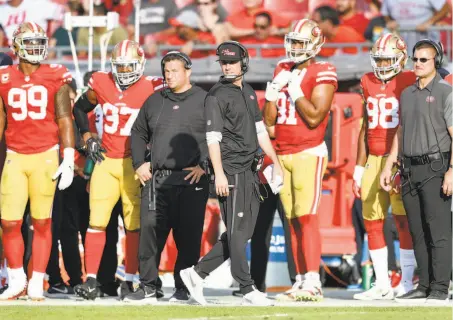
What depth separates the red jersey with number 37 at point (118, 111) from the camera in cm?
1002

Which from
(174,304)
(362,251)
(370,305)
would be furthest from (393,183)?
(362,251)

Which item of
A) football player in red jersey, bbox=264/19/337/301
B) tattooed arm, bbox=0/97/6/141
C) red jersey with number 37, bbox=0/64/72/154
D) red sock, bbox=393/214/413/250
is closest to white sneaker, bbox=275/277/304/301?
football player in red jersey, bbox=264/19/337/301

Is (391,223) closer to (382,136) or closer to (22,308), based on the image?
(382,136)

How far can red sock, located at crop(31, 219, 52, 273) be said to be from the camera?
32.3ft

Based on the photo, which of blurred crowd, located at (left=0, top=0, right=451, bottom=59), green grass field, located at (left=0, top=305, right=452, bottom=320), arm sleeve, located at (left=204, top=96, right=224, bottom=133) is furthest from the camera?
blurred crowd, located at (left=0, top=0, right=451, bottom=59)

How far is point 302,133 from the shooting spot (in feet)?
32.6

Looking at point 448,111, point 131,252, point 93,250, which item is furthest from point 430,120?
point 93,250

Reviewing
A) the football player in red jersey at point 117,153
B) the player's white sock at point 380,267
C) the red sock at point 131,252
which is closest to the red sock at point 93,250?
the football player in red jersey at point 117,153

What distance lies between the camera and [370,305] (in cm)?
934

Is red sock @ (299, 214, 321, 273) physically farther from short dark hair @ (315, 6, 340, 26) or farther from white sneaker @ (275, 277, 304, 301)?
short dark hair @ (315, 6, 340, 26)

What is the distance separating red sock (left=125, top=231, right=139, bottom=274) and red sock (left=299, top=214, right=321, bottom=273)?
1.33 metres

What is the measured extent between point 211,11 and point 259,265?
540 centimetres

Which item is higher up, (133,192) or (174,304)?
(133,192)

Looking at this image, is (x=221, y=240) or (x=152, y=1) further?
(x=152, y=1)
